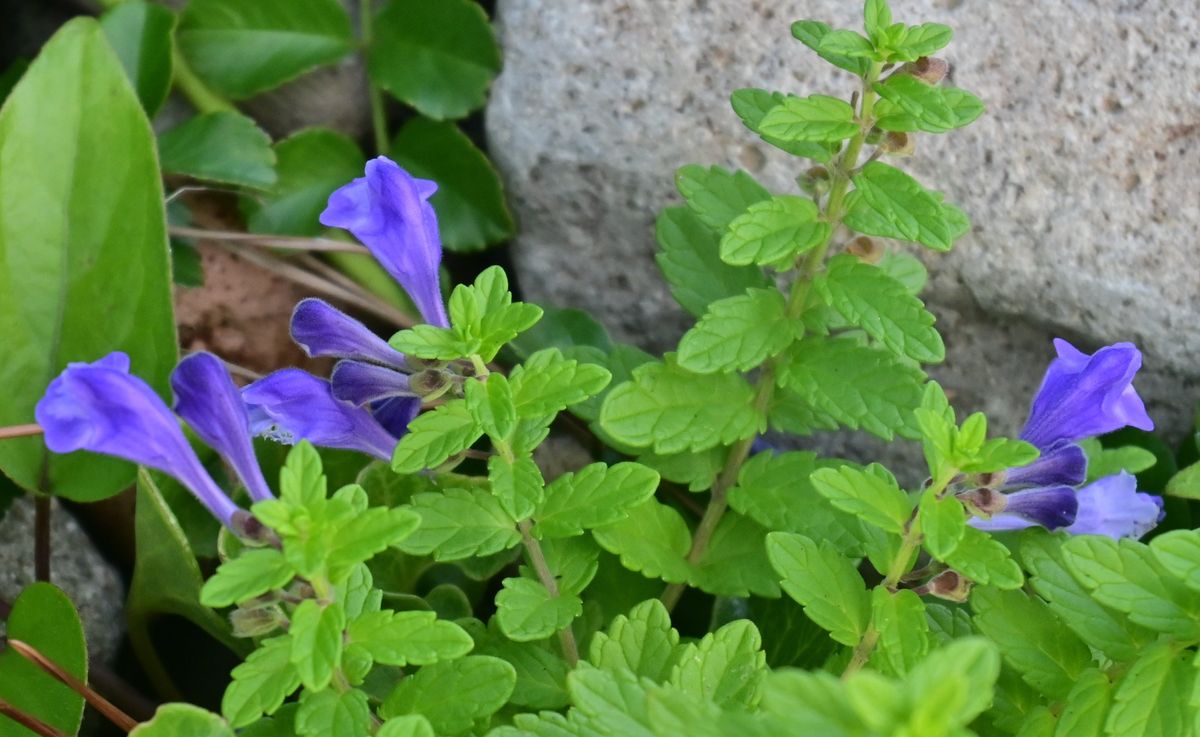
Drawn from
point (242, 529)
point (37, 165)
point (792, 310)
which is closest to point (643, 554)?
point (792, 310)

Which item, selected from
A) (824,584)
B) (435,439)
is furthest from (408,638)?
(824,584)

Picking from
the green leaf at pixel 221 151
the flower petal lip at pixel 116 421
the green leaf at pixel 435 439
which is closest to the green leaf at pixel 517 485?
the green leaf at pixel 435 439

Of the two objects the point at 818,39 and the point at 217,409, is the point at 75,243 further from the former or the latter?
the point at 818,39

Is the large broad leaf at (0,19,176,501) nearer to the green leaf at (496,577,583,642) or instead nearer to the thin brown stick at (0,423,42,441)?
the thin brown stick at (0,423,42,441)

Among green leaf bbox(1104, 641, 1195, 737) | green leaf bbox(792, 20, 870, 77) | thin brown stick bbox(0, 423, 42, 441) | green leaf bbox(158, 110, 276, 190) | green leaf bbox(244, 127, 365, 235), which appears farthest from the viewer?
green leaf bbox(244, 127, 365, 235)

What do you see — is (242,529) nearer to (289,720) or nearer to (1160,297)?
(289,720)

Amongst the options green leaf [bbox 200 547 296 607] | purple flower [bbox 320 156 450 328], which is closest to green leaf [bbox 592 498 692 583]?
purple flower [bbox 320 156 450 328]
